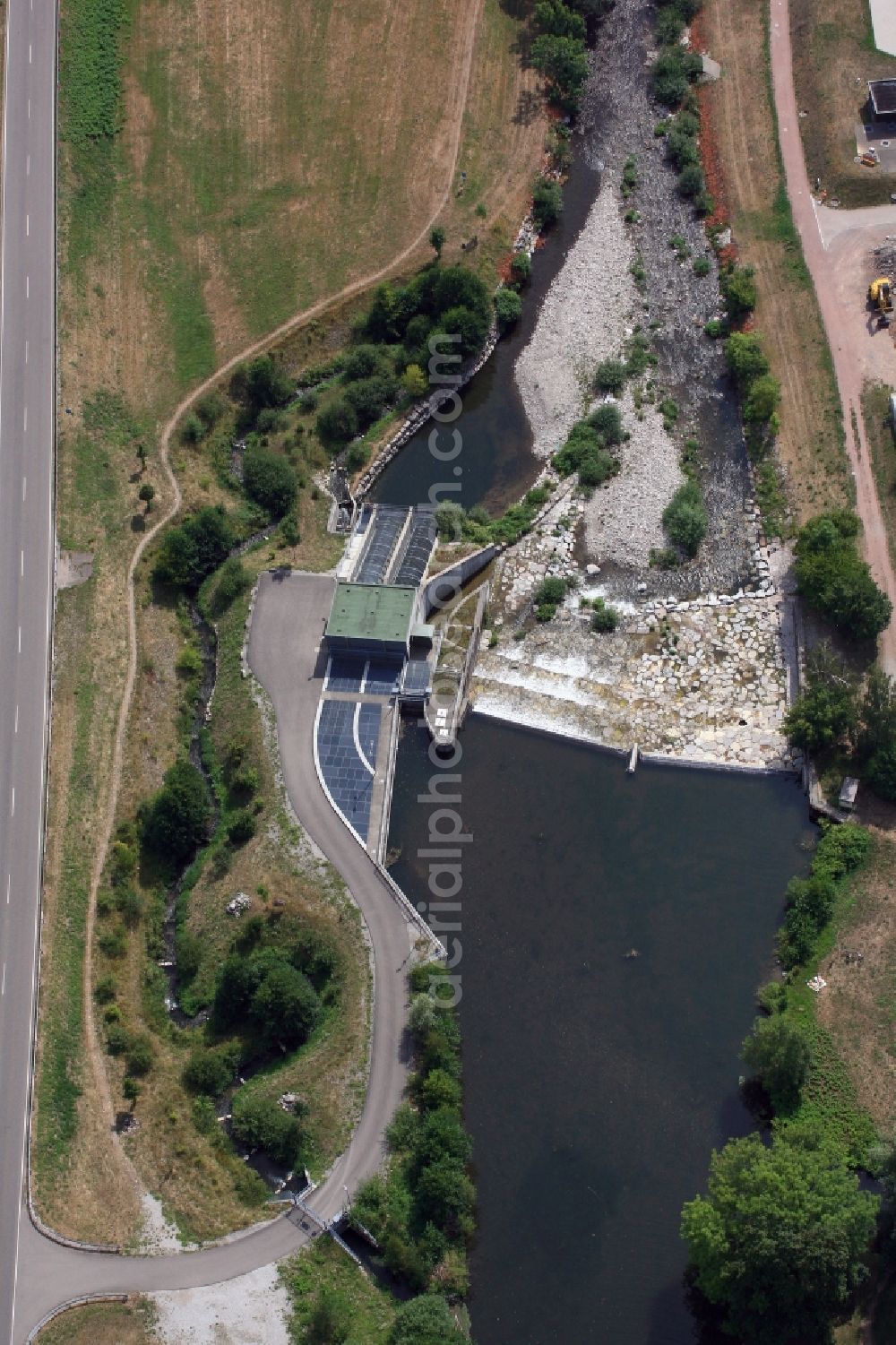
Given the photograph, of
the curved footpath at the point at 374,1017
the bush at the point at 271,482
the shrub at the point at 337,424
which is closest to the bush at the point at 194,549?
the bush at the point at 271,482

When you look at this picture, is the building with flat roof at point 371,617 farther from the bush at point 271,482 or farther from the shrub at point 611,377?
the shrub at point 611,377

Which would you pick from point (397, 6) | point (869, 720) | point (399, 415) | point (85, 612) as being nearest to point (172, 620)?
point (85, 612)

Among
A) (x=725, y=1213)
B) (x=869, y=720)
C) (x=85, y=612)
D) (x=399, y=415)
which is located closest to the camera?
(x=725, y=1213)

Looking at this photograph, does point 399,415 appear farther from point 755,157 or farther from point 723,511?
point 755,157

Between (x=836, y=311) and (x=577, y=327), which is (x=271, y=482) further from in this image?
(x=836, y=311)

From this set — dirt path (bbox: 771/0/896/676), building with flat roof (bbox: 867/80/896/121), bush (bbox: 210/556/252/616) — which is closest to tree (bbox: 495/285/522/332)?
dirt path (bbox: 771/0/896/676)

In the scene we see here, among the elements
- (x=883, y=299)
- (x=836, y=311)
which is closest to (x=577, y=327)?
(x=836, y=311)
